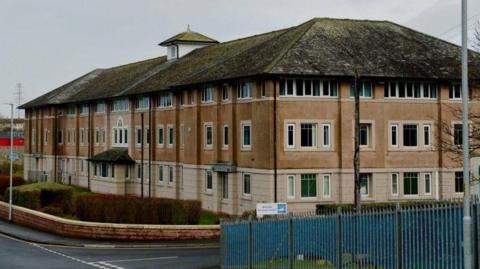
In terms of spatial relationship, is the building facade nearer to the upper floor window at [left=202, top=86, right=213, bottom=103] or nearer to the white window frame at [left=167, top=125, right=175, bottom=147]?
the upper floor window at [left=202, top=86, right=213, bottom=103]

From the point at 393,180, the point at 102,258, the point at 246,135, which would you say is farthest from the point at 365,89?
the point at 102,258

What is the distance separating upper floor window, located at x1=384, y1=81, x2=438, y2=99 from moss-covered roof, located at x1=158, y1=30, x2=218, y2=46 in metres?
27.6

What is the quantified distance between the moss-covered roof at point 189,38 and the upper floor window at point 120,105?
23.0 feet

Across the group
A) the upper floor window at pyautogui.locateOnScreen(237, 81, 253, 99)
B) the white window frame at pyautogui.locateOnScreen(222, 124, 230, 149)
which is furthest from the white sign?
the white window frame at pyautogui.locateOnScreen(222, 124, 230, 149)

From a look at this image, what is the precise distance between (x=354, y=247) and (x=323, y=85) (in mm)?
26232

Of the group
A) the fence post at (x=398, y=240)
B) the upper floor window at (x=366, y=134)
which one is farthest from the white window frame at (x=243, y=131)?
the fence post at (x=398, y=240)

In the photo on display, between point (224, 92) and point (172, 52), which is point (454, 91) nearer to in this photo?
point (224, 92)

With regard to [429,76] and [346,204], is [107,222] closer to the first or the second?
[346,204]

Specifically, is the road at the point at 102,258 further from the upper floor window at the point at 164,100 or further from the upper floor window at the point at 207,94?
the upper floor window at the point at 164,100

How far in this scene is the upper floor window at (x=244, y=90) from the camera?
151 ft

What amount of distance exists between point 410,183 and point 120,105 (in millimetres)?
30074

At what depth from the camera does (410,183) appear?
1848 inches

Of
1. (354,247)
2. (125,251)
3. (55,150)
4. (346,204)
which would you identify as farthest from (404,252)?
(55,150)

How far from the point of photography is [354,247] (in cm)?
1919
